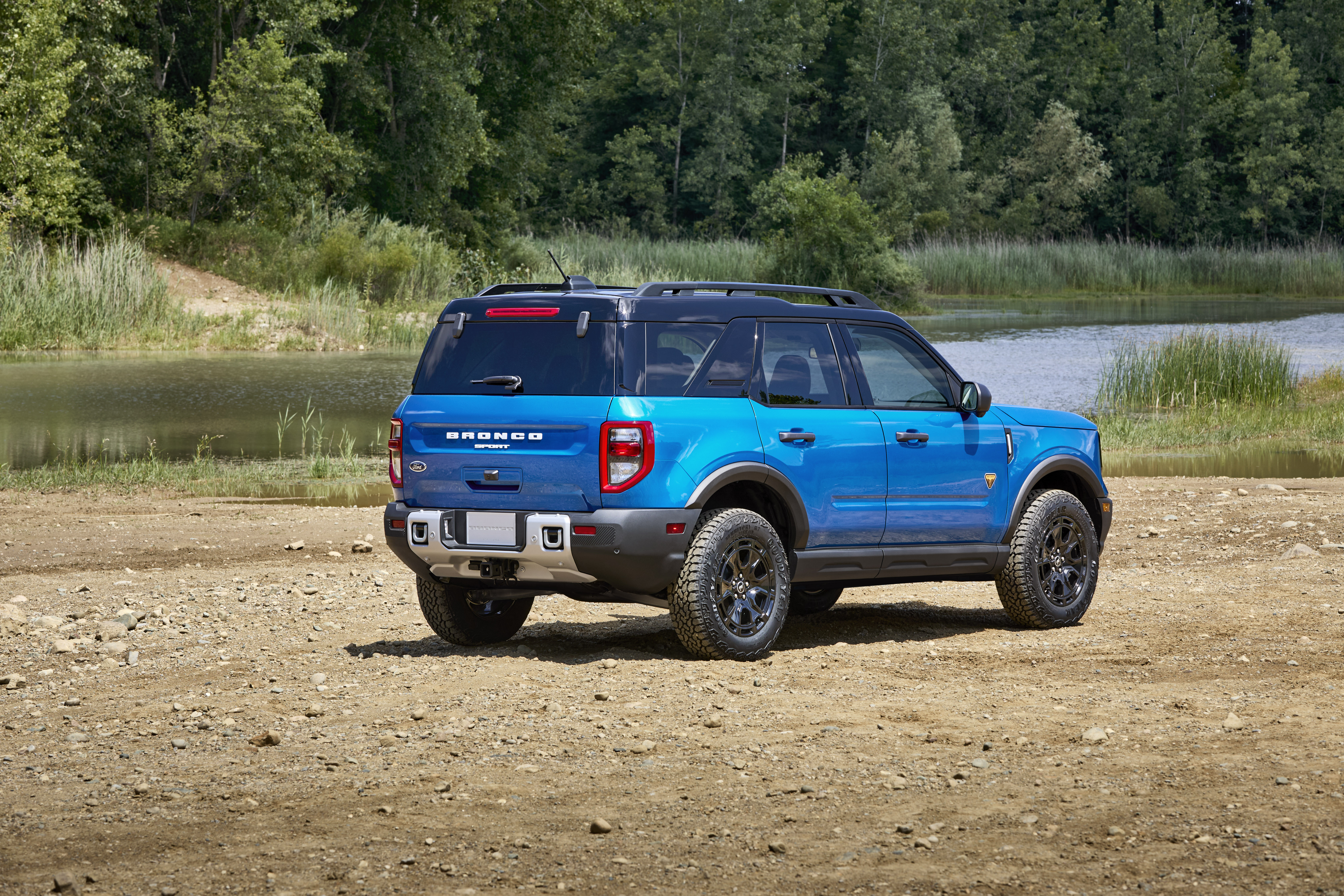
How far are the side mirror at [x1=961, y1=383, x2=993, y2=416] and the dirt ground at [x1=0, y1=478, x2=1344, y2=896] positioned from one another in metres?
1.38

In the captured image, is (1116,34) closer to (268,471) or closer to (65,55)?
(65,55)

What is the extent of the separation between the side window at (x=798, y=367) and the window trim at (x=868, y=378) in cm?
12

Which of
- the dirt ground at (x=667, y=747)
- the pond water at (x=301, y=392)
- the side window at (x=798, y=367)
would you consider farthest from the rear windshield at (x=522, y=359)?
the pond water at (x=301, y=392)

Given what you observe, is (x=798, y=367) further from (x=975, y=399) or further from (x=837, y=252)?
(x=837, y=252)

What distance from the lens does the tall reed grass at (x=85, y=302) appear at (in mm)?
36656

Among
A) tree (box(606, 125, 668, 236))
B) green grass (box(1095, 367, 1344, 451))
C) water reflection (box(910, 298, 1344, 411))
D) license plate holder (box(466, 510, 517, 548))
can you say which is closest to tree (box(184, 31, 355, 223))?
water reflection (box(910, 298, 1344, 411))

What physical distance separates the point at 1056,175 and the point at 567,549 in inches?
3279

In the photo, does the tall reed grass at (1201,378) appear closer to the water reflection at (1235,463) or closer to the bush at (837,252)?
the water reflection at (1235,463)

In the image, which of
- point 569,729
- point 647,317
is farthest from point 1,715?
point 647,317

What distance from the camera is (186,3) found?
159 feet

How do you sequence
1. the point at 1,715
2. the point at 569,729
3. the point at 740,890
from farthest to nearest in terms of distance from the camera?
the point at 1,715 < the point at 569,729 < the point at 740,890

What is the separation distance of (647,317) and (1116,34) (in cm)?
9068

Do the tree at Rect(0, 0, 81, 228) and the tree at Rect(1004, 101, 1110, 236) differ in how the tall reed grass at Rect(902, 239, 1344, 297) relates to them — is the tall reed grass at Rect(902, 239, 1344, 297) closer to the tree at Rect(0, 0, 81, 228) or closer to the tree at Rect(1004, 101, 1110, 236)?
the tree at Rect(1004, 101, 1110, 236)

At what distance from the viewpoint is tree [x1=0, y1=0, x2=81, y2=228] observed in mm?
36875
